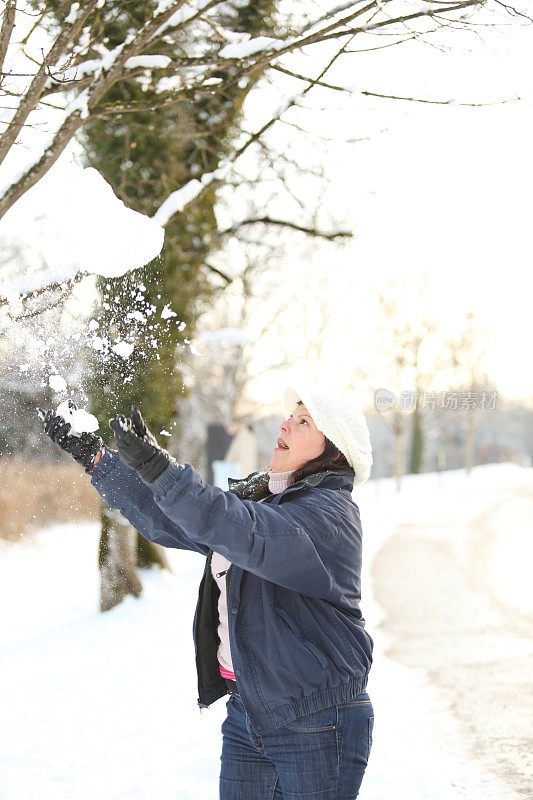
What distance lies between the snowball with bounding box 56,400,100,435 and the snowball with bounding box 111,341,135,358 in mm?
842

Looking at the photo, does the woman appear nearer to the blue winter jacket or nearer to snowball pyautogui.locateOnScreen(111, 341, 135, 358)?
the blue winter jacket

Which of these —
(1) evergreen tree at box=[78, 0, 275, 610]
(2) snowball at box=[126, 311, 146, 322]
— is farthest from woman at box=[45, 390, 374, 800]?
(1) evergreen tree at box=[78, 0, 275, 610]

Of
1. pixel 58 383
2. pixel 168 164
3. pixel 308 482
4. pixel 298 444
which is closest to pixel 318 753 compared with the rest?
pixel 308 482

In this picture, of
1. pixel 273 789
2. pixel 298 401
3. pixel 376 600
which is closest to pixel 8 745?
pixel 273 789

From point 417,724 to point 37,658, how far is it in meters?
2.87

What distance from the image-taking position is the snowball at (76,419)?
2.60 metres

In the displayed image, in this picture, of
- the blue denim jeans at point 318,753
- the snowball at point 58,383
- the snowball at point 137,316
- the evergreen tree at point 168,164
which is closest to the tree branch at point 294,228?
the evergreen tree at point 168,164

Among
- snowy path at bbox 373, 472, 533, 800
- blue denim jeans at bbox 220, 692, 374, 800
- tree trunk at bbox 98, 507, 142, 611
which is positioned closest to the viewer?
blue denim jeans at bbox 220, 692, 374, 800

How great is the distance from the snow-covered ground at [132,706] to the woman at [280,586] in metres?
1.77

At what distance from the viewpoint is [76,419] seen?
2.63m

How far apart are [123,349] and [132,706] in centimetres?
273

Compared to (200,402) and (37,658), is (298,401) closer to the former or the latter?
(37,658)

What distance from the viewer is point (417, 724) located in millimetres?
5121

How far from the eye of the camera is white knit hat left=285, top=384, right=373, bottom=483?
2432 mm
